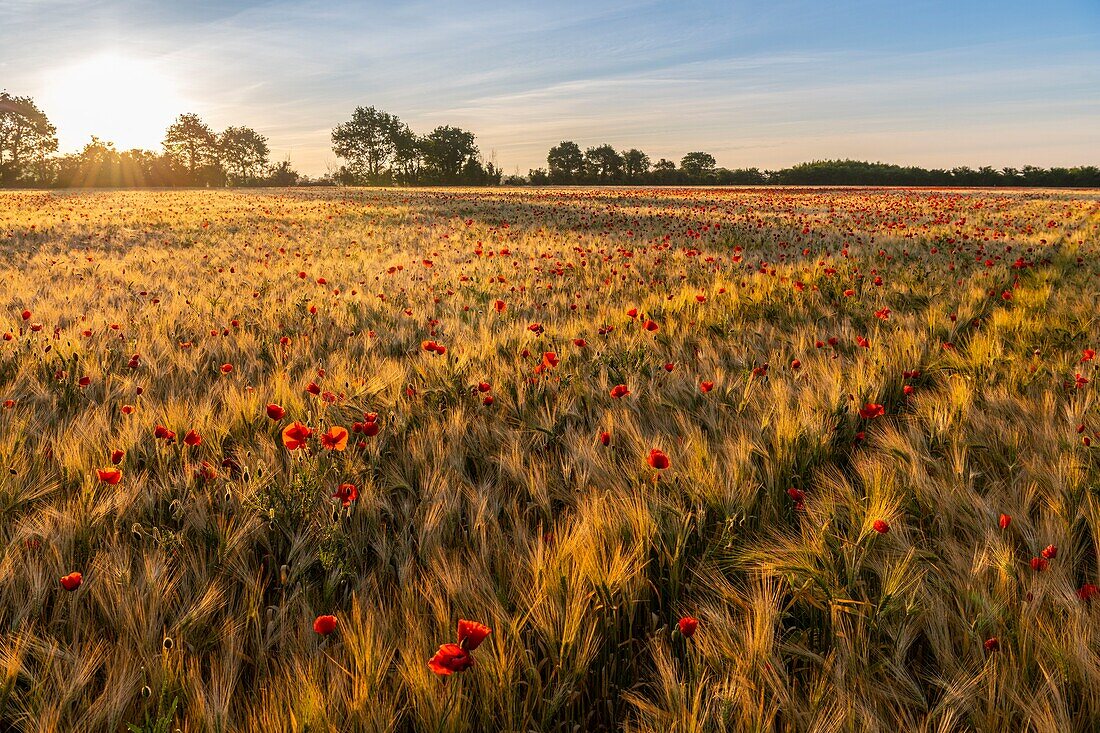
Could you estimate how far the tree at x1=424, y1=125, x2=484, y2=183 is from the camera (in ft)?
265

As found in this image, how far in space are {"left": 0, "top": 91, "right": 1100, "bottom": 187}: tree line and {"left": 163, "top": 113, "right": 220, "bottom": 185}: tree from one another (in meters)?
0.14

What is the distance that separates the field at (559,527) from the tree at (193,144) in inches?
3550

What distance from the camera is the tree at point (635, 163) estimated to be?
83438 millimetres

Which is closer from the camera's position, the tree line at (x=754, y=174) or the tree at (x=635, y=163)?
the tree line at (x=754, y=174)

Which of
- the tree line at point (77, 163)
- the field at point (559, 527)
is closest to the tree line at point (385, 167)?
the tree line at point (77, 163)

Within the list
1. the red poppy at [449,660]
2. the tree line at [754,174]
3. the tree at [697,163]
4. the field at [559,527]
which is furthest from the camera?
the tree at [697,163]

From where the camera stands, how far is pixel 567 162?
85.1m

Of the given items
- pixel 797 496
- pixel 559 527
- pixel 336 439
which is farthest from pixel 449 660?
pixel 797 496

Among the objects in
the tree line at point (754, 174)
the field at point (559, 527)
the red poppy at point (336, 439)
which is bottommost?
the field at point (559, 527)

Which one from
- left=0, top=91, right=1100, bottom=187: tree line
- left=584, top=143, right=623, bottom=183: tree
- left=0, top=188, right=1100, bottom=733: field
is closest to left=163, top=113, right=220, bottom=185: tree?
left=0, top=91, right=1100, bottom=187: tree line

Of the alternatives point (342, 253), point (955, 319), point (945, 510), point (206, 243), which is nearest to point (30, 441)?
point (945, 510)

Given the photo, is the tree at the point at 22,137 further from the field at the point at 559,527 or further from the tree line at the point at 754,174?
the field at the point at 559,527

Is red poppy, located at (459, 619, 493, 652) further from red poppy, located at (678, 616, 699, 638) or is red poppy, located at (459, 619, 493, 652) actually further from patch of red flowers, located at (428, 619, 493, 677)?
red poppy, located at (678, 616, 699, 638)

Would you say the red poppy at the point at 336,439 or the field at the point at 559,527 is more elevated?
the red poppy at the point at 336,439
